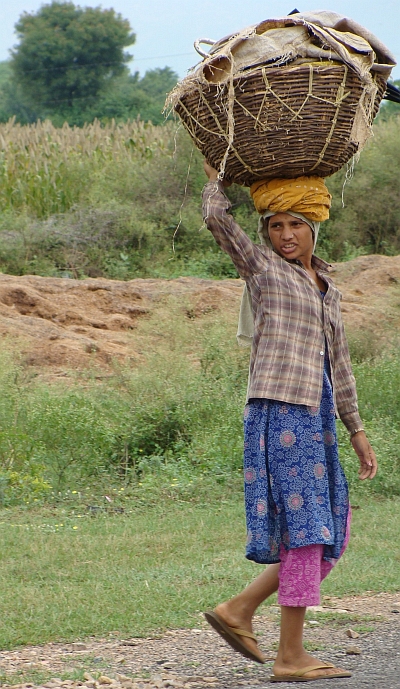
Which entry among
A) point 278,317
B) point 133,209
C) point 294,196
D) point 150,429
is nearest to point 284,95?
point 294,196

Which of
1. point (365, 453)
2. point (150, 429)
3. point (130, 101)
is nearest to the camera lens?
point (365, 453)

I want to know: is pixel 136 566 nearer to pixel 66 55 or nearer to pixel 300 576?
pixel 300 576

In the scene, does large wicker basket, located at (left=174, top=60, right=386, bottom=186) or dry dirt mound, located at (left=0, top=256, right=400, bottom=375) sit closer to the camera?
large wicker basket, located at (left=174, top=60, right=386, bottom=186)

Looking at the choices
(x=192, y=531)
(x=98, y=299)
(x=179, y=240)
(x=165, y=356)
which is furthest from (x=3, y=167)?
(x=192, y=531)

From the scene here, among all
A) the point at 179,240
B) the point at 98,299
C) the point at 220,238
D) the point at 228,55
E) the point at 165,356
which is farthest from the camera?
the point at 179,240

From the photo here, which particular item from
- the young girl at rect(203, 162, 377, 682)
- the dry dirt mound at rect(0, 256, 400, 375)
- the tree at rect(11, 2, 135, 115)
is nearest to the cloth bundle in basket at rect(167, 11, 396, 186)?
the young girl at rect(203, 162, 377, 682)

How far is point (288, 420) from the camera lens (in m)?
3.29

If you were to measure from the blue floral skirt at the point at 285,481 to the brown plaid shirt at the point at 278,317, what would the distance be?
7cm

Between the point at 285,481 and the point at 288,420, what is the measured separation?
0.21m

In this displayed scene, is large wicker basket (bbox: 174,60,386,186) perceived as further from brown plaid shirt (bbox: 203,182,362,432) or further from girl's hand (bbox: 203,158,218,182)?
brown plaid shirt (bbox: 203,182,362,432)

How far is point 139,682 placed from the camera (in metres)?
3.29

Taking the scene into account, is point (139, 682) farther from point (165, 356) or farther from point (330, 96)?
point (165, 356)

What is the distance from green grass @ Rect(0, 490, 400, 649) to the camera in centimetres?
397

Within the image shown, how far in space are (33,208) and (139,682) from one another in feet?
42.2
